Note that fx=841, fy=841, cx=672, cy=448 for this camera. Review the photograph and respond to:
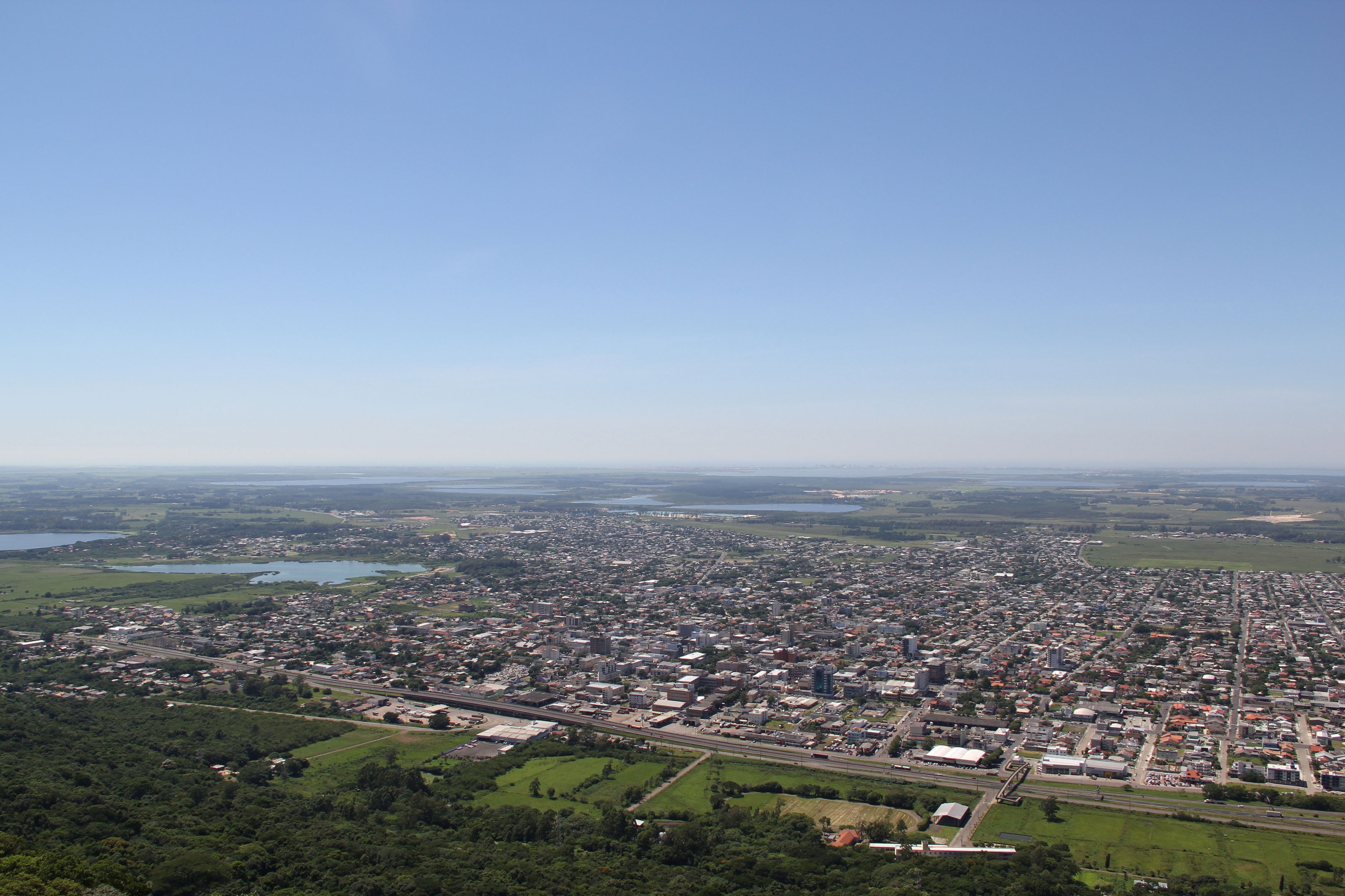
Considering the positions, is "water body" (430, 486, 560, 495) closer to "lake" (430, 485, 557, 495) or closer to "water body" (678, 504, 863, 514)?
"lake" (430, 485, 557, 495)

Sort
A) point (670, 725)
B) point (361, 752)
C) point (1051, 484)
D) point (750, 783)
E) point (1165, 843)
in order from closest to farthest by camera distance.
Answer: point (1165, 843), point (750, 783), point (361, 752), point (670, 725), point (1051, 484)

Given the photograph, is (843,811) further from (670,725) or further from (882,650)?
(882,650)

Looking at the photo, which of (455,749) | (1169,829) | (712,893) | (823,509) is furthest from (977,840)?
(823,509)

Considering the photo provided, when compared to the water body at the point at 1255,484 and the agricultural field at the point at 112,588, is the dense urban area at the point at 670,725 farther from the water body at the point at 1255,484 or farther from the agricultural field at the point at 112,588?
the water body at the point at 1255,484

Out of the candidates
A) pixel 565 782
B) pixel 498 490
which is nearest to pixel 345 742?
pixel 565 782

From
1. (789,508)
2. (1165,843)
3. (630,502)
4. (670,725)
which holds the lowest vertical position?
(670,725)

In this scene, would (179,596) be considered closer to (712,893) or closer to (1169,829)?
(712,893)

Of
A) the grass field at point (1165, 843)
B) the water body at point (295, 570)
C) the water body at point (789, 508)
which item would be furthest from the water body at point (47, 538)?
the grass field at point (1165, 843)
